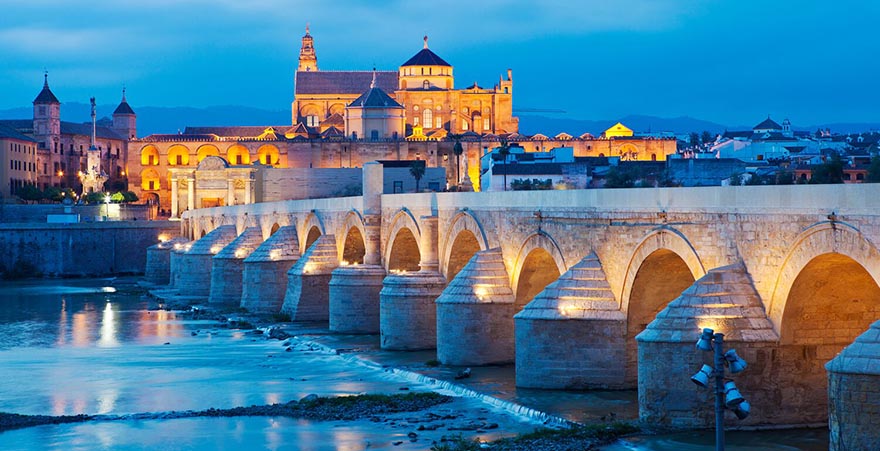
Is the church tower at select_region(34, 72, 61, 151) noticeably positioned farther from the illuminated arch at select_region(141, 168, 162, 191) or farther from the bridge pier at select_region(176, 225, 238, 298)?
the bridge pier at select_region(176, 225, 238, 298)

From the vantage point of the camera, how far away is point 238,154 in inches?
4476

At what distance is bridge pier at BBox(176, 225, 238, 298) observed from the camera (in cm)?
5797

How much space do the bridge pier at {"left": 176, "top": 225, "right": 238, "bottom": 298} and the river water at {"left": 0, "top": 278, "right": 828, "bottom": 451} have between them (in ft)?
39.7

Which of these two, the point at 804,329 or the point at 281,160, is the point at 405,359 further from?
the point at 281,160

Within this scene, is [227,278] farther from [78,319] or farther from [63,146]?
[63,146]

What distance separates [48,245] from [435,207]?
4934 cm

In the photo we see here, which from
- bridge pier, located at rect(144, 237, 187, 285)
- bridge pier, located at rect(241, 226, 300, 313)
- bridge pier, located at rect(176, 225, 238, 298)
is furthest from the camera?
bridge pier, located at rect(144, 237, 187, 285)

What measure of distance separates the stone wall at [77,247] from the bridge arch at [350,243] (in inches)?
1539

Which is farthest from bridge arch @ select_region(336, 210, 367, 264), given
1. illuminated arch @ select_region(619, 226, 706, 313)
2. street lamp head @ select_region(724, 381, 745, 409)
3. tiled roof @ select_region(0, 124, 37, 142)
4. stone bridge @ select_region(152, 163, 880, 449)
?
tiled roof @ select_region(0, 124, 37, 142)

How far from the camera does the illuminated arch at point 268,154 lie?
111250mm

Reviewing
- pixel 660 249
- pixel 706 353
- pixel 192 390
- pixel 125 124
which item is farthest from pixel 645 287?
pixel 125 124

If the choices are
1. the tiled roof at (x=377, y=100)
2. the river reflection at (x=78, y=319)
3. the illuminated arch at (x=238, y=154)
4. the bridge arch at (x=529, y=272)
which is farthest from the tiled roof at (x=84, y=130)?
the bridge arch at (x=529, y=272)

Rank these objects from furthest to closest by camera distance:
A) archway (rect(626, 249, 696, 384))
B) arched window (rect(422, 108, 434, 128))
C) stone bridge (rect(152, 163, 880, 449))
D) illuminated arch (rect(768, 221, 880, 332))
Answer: arched window (rect(422, 108, 434, 128))
archway (rect(626, 249, 696, 384))
stone bridge (rect(152, 163, 880, 449))
illuminated arch (rect(768, 221, 880, 332))

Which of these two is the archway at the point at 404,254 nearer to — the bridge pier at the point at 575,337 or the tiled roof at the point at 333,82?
the bridge pier at the point at 575,337
